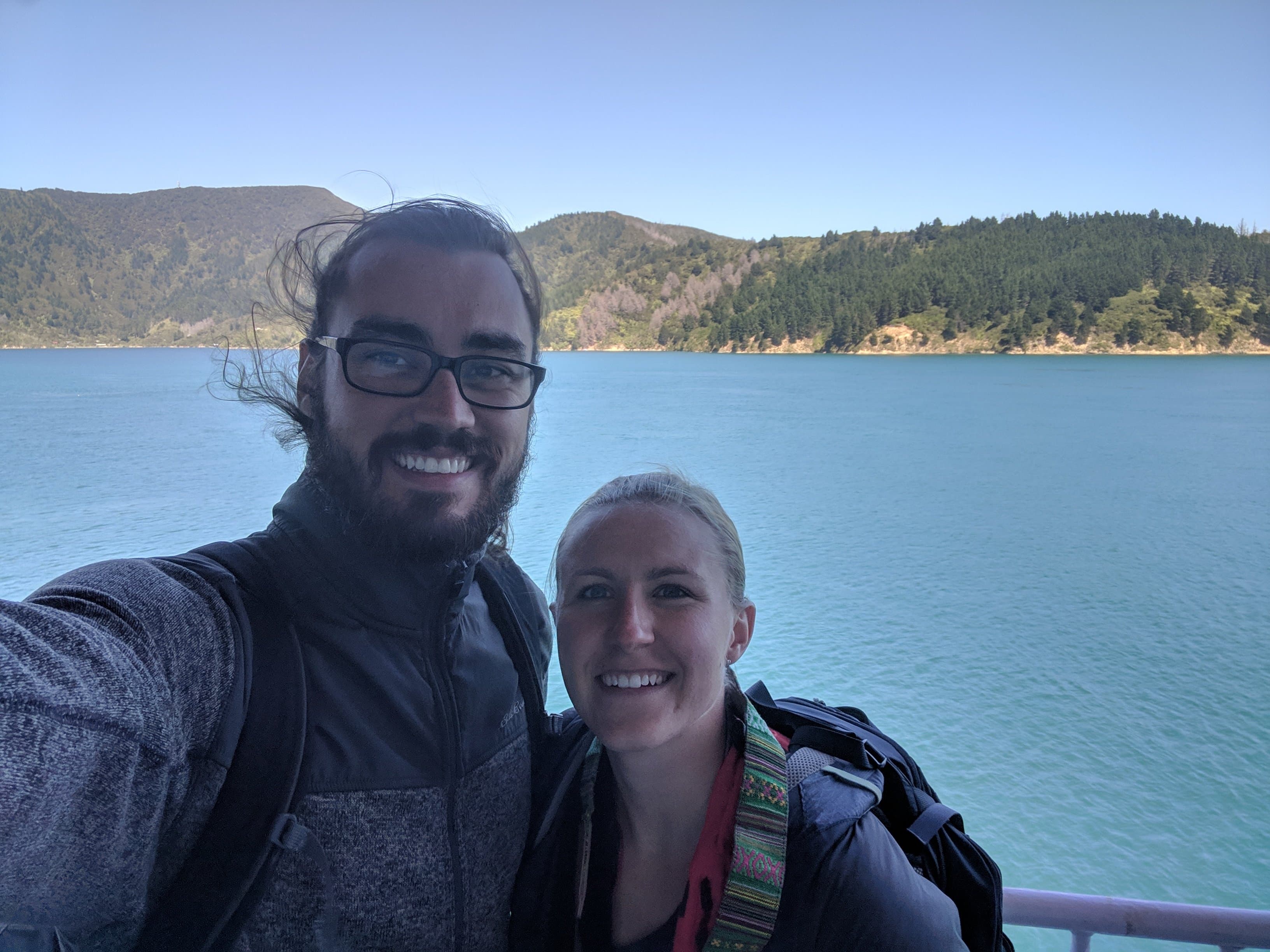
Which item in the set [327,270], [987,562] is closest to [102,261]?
[987,562]

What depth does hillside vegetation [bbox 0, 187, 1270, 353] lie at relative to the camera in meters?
34.7

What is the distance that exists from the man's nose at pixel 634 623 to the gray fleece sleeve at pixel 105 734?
Answer: 557 mm

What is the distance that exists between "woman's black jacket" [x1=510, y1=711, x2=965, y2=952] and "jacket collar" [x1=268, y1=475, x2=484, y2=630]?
18.9 inches

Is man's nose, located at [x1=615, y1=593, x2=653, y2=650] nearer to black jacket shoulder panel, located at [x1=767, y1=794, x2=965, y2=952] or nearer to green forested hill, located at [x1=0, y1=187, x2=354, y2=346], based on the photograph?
black jacket shoulder panel, located at [x1=767, y1=794, x2=965, y2=952]

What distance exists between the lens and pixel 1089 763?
6504 mm

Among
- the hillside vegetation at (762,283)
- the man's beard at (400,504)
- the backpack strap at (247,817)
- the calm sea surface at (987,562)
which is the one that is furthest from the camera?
the hillside vegetation at (762,283)

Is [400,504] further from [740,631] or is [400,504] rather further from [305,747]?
[740,631]

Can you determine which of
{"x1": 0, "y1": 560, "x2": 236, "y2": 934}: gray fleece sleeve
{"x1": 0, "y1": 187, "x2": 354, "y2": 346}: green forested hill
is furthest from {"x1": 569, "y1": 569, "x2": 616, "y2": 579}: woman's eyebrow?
{"x1": 0, "y1": 187, "x2": 354, "y2": 346}: green forested hill

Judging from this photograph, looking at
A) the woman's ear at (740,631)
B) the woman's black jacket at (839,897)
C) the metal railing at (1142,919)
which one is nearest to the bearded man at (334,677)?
the woman's black jacket at (839,897)

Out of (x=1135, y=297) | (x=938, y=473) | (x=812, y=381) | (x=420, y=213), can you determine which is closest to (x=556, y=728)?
(x=420, y=213)

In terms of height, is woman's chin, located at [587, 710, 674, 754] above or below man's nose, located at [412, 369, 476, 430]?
below

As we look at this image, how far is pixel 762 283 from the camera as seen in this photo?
94688 mm

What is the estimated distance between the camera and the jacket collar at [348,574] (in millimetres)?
1127

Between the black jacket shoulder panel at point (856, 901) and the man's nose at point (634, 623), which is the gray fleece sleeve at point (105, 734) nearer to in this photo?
the man's nose at point (634, 623)
